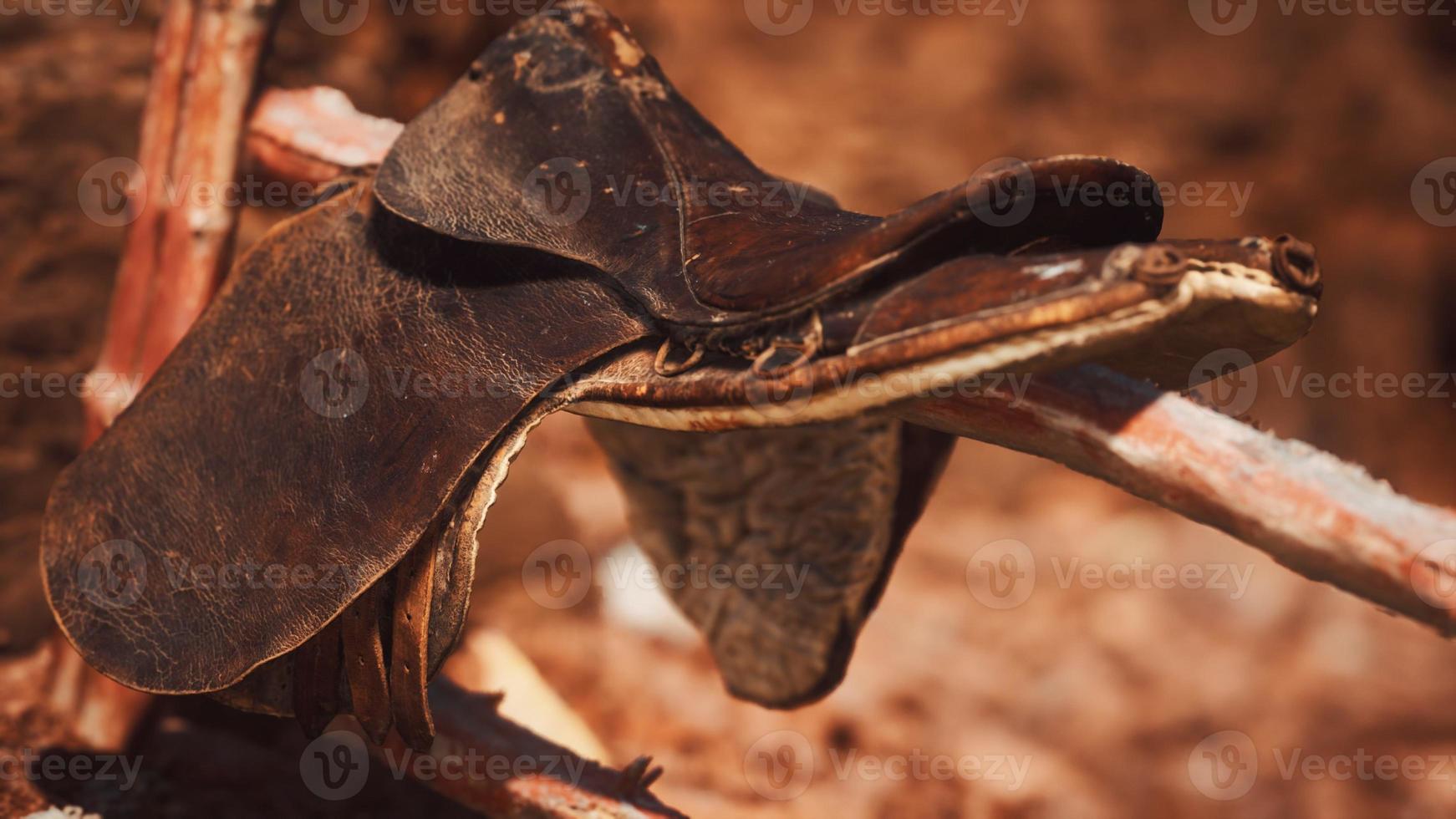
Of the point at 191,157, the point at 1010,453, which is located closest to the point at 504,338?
the point at 191,157

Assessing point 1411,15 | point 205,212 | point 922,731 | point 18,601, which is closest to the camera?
point 205,212

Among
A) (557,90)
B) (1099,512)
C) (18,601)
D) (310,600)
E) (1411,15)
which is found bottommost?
(18,601)

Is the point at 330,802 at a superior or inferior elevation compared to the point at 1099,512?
inferior

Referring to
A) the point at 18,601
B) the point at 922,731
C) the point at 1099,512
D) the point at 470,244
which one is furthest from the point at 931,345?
the point at 1099,512

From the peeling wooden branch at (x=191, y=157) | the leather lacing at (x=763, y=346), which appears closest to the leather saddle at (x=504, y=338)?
the leather lacing at (x=763, y=346)

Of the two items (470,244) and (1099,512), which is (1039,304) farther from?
(1099,512)

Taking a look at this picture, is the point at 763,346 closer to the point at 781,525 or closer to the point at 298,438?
the point at 298,438
